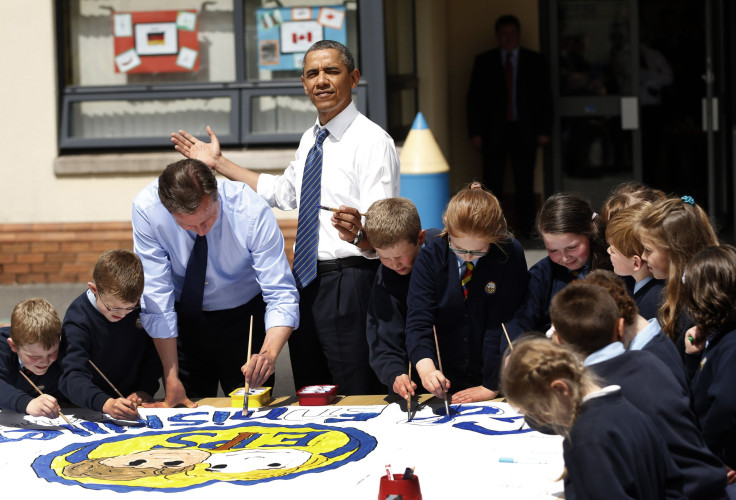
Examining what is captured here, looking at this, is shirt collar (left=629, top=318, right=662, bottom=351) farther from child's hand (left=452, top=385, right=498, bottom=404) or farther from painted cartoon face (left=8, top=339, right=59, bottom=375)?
painted cartoon face (left=8, top=339, right=59, bottom=375)

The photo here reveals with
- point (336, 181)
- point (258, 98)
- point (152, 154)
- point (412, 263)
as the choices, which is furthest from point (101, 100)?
point (412, 263)

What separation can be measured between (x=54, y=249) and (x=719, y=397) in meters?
6.67

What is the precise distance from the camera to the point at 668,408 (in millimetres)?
2867

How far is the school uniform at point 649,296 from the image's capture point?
3883mm

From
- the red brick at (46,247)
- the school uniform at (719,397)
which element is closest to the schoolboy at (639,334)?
the school uniform at (719,397)

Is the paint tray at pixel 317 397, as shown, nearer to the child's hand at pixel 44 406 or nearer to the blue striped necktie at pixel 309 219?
the blue striped necktie at pixel 309 219

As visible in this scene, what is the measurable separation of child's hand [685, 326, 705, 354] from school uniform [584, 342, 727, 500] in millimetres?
506

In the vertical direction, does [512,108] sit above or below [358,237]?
above

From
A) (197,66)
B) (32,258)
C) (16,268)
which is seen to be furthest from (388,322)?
(16,268)

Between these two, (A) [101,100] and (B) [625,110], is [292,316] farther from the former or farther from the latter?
(B) [625,110]

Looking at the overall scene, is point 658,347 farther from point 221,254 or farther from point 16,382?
point 16,382

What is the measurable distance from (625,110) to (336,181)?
20.7ft

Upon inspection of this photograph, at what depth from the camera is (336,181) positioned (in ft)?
15.5

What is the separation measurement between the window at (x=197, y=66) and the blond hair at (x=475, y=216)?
4.46 m
